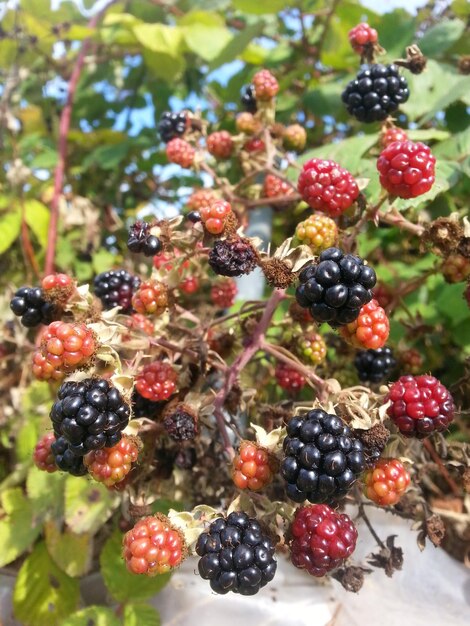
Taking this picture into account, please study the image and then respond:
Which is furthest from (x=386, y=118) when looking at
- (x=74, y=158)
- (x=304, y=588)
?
(x=74, y=158)

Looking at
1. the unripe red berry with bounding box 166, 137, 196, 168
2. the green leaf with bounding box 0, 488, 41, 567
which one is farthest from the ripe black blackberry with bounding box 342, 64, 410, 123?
the green leaf with bounding box 0, 488, 41, 567

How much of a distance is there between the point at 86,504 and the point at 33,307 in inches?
24.5

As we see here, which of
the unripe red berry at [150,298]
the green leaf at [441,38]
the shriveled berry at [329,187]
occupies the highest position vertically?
the green leaf at [441,38]

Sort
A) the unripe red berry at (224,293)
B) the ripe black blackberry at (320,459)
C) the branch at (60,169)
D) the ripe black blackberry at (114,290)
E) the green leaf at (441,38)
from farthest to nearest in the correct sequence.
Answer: the branch at (60,169) < the green leaf at (441,38) < the unripe red berry at (224,293) < the ripe black blackberry at (114,290) < the ripe black blackberry at (320,459)

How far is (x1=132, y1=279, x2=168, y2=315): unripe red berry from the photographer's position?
1.19 m

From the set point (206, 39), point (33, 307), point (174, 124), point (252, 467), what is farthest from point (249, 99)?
point (252, 467)

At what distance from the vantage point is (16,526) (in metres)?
1.62

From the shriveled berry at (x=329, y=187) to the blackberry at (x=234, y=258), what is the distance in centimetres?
24

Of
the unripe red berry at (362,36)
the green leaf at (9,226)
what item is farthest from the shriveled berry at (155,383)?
the green leaf at (9,226)

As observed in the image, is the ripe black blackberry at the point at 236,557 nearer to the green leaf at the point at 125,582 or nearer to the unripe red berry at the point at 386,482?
the unripe red berry at the point at 386,482

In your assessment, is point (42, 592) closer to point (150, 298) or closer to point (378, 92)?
point (150, 298)

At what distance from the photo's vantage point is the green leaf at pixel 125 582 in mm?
1489

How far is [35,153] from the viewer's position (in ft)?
9.09

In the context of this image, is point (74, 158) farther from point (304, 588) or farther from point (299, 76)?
point (304, 588)
